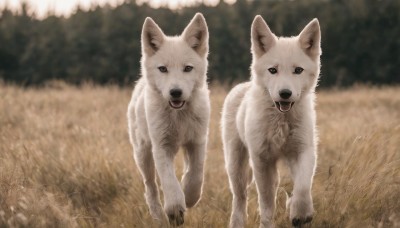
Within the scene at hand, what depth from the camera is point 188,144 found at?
5215mm

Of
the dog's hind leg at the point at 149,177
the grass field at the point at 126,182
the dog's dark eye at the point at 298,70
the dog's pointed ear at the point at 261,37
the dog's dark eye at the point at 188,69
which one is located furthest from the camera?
the dog's hind leg at the point at 149,177

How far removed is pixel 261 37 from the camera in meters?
4.84

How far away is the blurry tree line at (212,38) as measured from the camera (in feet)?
59.5

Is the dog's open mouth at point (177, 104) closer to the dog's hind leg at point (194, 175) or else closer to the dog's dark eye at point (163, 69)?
the dog's dark eye at point (163, 69)

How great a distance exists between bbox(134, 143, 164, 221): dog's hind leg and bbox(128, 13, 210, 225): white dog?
0.7 inches

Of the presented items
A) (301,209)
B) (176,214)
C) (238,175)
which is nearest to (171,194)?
(176,214)

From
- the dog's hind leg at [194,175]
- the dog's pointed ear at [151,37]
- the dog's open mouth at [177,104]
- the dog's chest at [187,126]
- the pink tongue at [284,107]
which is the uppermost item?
the dog's pointed ear at [151,37]

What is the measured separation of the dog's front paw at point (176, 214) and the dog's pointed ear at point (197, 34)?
4.76 feet

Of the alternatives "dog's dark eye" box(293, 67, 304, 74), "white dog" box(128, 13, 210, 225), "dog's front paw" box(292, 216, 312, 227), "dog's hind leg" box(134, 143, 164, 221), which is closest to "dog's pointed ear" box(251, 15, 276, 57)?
"dog's dark eye" box(293, 67, 304, 74)

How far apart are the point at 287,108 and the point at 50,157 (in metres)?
3.07

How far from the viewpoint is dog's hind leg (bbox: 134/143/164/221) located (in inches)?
214

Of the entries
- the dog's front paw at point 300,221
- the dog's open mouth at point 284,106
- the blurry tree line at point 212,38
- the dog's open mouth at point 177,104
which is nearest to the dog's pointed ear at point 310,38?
the dog's open mouth at point 284,106

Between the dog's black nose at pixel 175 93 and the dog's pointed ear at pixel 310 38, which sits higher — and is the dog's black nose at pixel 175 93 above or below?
below

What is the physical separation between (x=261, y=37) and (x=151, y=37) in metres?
1.06
